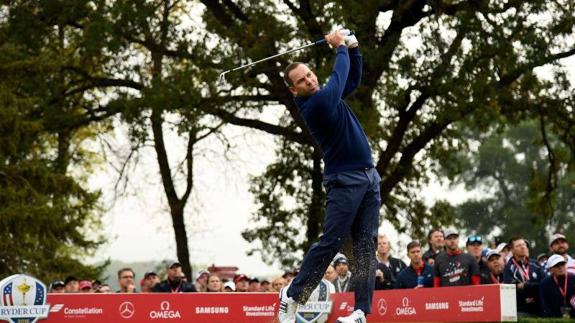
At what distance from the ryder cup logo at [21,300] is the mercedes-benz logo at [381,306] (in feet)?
16.1

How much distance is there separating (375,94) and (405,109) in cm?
99

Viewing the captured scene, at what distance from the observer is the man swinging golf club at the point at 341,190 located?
10695 millimetres

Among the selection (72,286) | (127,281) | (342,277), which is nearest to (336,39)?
(342,277)

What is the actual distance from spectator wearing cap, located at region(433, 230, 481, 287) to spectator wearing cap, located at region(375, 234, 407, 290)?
1.91 meters

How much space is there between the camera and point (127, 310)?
59.4ft

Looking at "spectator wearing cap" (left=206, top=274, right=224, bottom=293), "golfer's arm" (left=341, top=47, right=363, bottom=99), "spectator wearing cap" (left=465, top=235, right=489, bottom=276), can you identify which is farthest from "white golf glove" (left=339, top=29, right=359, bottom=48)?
"spectator wearing cap" (left=206, top=274, right=224, bottom=293)

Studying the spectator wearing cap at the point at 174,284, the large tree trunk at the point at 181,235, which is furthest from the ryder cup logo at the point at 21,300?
the large tree trunk at the point at 181,235

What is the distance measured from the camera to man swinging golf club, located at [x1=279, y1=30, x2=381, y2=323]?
10.7 m

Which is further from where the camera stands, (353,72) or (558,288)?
(558,288)

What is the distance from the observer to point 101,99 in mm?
38281

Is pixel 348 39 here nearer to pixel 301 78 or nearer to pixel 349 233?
pixel 301 78

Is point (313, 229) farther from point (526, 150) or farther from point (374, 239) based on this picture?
point (526, 150)

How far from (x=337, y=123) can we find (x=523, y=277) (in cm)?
792

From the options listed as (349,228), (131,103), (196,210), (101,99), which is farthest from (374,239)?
(196,210)
